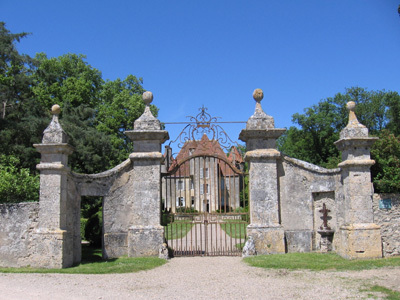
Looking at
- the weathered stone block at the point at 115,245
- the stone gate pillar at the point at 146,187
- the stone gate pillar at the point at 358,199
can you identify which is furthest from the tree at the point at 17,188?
the stone gate pillar at the point at 358,199

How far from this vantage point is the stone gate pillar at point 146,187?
9438 millimetres

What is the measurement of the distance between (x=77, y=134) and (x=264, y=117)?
1344 cm

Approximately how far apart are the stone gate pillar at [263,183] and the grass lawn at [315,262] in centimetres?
47

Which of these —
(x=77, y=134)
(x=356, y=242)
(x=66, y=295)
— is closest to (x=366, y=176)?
(x=356, y=242)

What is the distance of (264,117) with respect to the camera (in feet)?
32.3

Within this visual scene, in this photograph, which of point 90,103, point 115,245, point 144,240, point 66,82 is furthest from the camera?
point 90,103

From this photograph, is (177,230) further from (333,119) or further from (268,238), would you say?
(333,119)

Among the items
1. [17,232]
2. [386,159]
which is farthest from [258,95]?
[386,159]

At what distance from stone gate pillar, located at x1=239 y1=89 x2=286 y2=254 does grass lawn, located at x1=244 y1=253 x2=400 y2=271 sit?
466 millimetres

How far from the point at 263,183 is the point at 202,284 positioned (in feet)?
12.2

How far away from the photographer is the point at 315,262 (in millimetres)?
8359

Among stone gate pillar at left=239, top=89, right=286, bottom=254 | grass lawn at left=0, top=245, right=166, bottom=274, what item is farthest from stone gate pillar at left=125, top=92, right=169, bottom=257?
stone gate pillar at left=239, top=89, right=286, bottom=254

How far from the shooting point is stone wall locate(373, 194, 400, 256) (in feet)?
29.8

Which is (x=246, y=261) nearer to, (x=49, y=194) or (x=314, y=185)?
(x=314, y=185)
